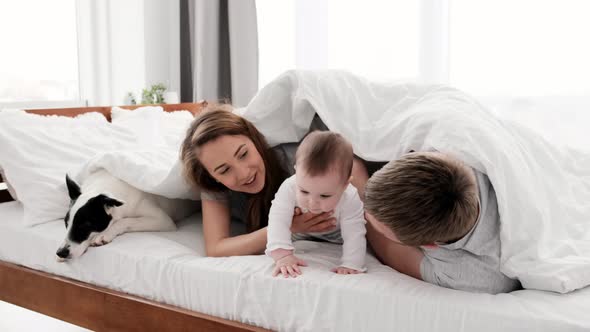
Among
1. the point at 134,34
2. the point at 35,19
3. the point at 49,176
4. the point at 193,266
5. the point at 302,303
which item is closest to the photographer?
the point at 302,303

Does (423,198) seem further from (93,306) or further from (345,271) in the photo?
(93,306)

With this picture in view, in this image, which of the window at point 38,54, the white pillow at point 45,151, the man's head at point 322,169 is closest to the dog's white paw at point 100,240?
the white pillow at point 45,151

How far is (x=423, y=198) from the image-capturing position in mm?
975

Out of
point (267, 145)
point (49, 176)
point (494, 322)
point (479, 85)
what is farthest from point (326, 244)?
point (479, 85)

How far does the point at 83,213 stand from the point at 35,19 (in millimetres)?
2323

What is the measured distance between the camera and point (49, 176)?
5.82ft

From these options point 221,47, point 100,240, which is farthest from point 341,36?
point 100,240

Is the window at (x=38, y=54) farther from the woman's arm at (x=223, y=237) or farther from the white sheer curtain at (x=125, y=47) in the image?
the woman's arm at (x=223, y=237)

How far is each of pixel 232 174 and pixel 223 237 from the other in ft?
0.58

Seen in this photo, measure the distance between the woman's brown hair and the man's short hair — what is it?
1.19ft

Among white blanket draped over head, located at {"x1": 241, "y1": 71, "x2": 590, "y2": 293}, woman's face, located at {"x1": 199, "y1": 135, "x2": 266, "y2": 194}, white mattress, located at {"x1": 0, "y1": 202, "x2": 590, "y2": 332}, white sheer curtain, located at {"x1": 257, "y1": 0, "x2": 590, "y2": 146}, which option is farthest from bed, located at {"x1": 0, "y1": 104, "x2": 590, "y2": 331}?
white sheer curtain, located at {"x1": 257, "y1": 0, "x2": 590, "y2": 146}

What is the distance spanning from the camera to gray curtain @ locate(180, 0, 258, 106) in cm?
381

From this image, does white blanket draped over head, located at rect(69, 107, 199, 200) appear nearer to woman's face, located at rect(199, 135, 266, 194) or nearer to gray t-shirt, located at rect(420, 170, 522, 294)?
woman's face, located at rect(199, 135, 266, 194)

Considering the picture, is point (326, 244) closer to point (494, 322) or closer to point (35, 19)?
point (494, 322)
